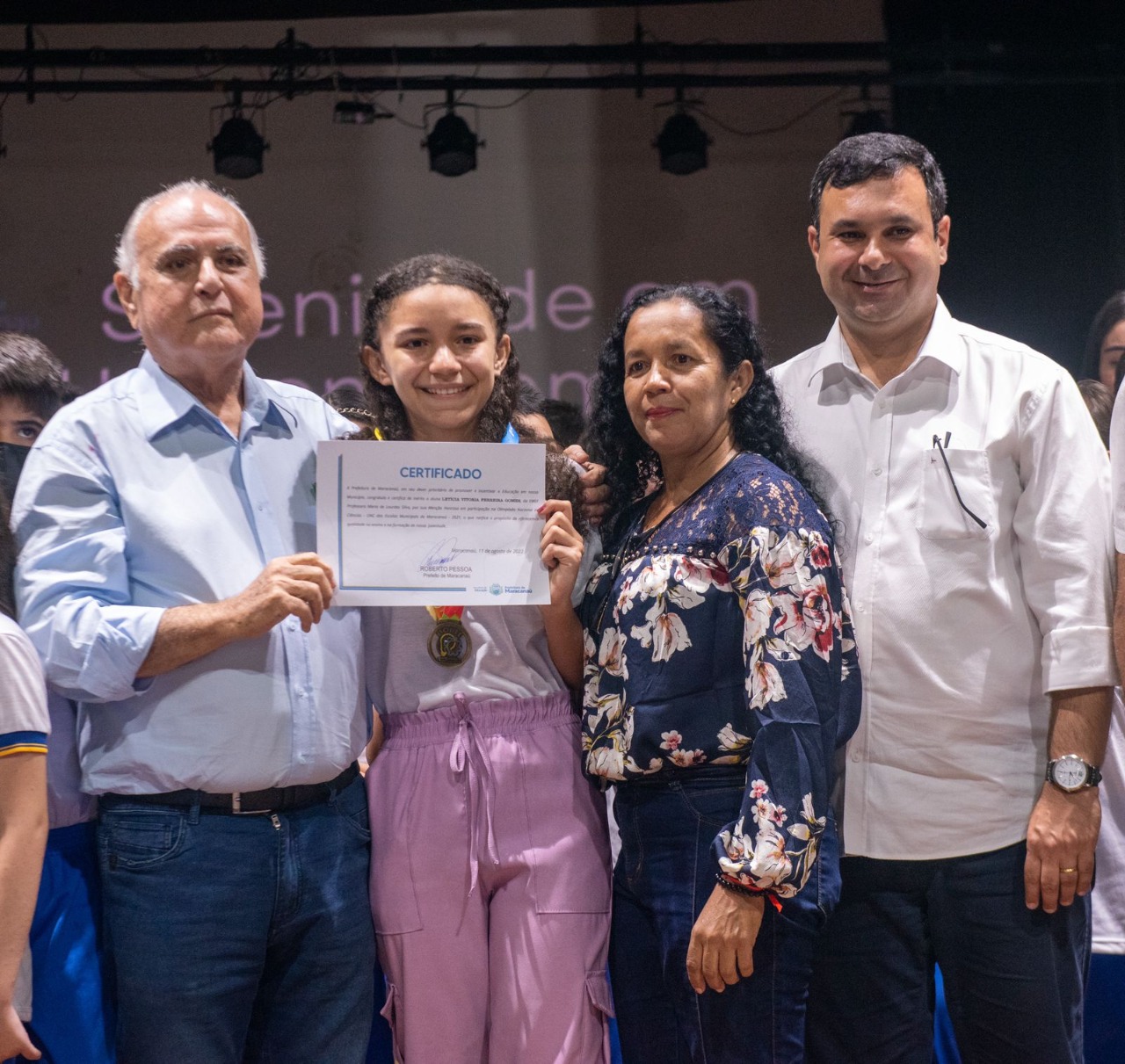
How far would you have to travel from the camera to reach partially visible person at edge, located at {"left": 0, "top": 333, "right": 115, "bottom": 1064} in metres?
1.96

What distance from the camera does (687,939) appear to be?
6.51 ft

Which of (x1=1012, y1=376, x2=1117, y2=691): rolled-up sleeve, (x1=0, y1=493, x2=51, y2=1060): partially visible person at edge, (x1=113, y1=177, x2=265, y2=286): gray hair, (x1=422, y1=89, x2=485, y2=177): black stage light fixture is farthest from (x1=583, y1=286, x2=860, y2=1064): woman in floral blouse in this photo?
(x1=422, y1=89, x2=485, y2=177): black stage light fixture

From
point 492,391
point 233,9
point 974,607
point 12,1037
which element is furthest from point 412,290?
point 233,9

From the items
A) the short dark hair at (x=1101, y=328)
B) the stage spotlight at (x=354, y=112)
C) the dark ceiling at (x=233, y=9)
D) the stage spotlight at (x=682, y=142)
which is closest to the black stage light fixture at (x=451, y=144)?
the stage spotlight at (x=354, y=112)

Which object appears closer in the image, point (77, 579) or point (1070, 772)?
point (77, 579)

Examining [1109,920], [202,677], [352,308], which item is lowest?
[1109,920]

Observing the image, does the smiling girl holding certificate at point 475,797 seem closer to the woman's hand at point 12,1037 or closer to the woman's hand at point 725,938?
the woman's hand at point 725,938

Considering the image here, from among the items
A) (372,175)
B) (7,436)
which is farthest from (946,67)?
(7,436)

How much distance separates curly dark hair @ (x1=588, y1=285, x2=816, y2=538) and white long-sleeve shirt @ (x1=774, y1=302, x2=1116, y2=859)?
0.71 ft

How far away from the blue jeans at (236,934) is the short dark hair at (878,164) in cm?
148

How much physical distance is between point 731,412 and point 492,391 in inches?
17.9

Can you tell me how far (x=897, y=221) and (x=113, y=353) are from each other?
585 cm

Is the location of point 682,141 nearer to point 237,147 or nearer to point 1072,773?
point 237,147

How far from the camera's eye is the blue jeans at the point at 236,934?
1.95 meters
